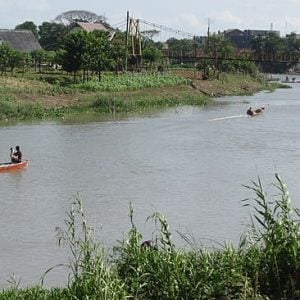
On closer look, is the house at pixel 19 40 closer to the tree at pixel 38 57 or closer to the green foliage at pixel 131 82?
the tree at pixel 38 57

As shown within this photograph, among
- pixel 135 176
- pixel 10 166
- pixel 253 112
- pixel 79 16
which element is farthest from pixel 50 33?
pixel 135 176

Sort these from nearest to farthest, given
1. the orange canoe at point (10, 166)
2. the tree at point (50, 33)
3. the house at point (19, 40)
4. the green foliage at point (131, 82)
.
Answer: the orange canoe at point (10, 166) → the green foliage at point (131, 82) → the house at point (19, 40) → the tree at point (50, 33)

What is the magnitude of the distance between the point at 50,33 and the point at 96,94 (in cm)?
3973

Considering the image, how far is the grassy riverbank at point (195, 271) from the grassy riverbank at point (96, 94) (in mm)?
25019

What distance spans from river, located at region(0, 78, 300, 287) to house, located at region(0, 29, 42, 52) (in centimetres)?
2265

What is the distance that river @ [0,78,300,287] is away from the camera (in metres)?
13.0

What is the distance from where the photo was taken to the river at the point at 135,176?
1300 cm

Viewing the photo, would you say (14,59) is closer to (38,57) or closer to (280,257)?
(38,57)

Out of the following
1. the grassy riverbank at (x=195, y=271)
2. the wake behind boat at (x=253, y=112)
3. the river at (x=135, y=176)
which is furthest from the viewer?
the wake behind boat at (x=253, y=112)

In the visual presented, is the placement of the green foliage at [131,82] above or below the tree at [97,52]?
below

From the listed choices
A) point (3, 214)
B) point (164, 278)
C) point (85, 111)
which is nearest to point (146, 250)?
point (164, 278)

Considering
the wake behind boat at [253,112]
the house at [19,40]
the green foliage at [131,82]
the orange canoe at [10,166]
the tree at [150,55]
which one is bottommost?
the wake behind boat at [253,112]

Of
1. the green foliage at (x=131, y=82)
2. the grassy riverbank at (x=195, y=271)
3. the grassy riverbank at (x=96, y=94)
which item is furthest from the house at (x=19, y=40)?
the grassy riverbank at (x=195, y=271)

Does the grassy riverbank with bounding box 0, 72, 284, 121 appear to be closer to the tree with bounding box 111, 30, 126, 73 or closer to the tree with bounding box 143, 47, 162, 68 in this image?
the tree with bounding box 111, 30, 126, 73
